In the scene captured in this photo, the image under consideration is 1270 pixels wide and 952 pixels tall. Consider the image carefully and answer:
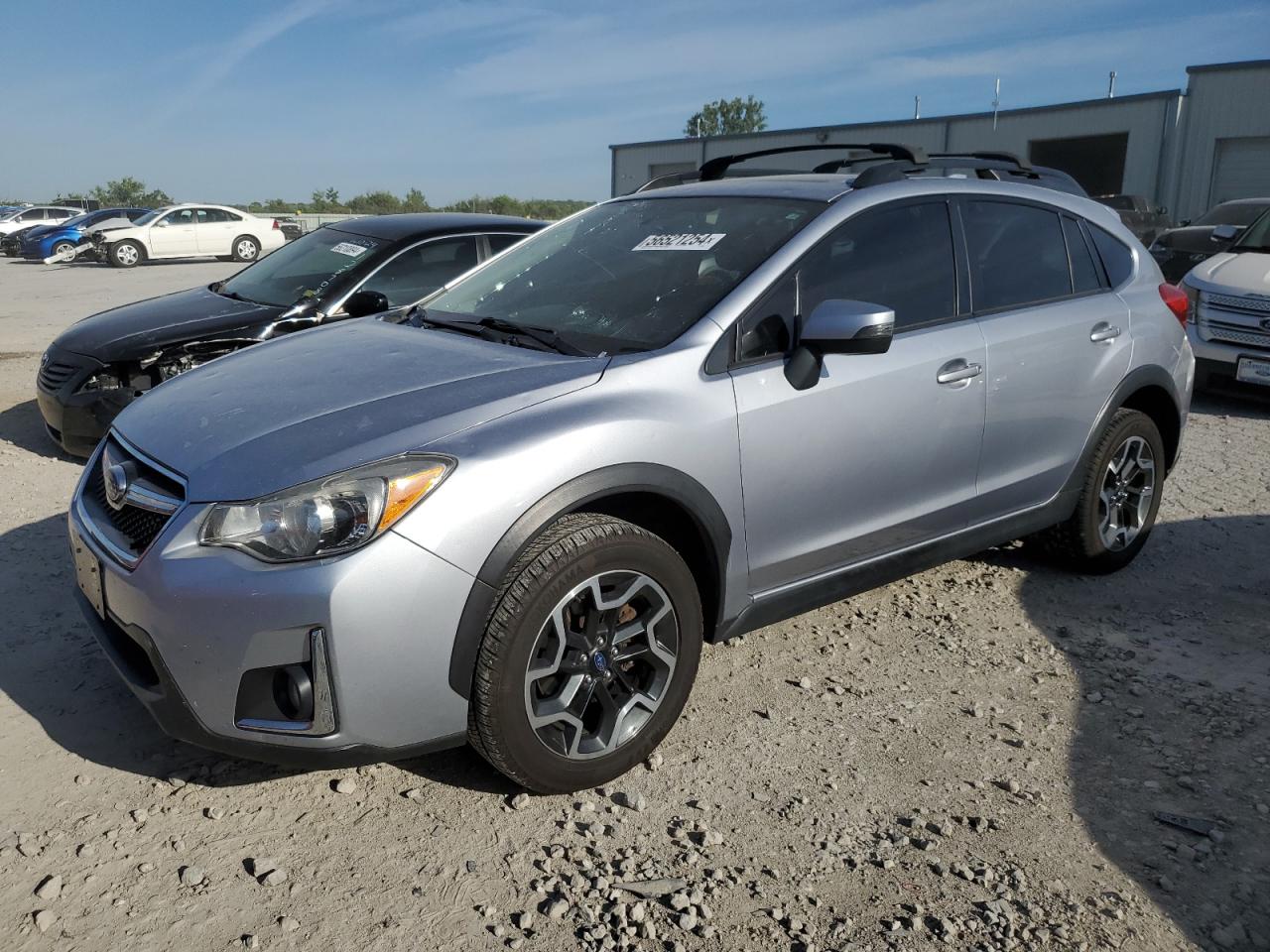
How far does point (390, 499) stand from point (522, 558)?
0.38 metres

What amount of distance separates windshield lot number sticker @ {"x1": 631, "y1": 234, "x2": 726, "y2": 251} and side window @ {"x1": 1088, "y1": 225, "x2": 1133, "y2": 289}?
2003mm

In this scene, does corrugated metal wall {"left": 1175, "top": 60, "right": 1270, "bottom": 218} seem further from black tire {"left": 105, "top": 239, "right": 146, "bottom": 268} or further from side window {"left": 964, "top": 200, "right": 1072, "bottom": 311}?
black tire {"left": 105, "top": 239, "right": 146, "bottom": 268}

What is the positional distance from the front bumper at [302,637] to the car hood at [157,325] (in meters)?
3.92

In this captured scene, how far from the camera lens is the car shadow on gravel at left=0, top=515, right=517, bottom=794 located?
3.05m

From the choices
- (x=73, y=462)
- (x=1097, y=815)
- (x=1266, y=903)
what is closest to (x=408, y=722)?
(x=1097, y=815)

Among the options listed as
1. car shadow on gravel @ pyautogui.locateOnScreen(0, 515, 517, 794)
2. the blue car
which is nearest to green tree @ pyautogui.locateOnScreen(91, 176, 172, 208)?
the blue car

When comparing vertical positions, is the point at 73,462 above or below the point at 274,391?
below

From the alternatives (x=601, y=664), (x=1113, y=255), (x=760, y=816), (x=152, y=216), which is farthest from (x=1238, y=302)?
(x=152, y=216)

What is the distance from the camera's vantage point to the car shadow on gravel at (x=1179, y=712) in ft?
8.65

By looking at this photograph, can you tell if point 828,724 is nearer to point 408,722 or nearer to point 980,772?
point 980,772

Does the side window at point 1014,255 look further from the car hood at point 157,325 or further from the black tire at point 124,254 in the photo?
the black tire at point 124,254

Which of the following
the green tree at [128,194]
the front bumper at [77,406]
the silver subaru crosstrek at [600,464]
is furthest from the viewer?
the green tree at [128,194]

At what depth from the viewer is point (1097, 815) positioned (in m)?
2.90

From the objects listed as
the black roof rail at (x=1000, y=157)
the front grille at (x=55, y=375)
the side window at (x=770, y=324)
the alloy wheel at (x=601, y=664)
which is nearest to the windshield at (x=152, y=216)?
the front grille at (x=55, y=375)
